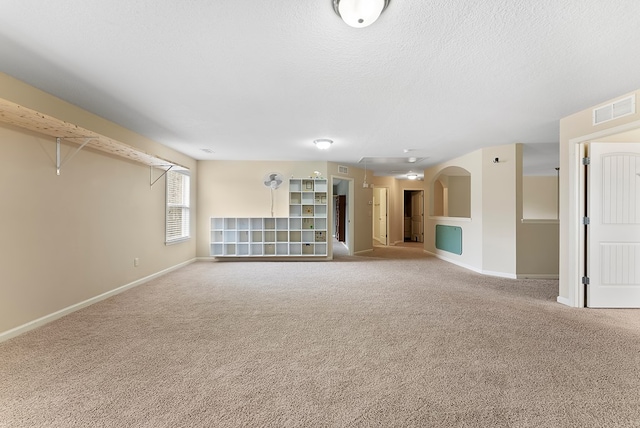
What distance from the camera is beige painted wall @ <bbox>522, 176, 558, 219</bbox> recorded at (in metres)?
9.59

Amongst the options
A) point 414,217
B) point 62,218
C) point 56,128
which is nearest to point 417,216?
point 414,217

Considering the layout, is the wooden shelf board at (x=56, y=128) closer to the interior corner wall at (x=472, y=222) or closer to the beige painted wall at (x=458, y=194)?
the interior corner wall at (x=472, y=222)

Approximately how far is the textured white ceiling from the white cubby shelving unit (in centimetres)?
322

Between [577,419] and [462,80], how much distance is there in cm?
266

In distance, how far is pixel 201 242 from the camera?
698 cm

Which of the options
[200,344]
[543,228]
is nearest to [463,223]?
[543,228]

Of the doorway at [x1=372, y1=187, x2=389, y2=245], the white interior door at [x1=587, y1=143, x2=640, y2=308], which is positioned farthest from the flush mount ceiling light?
the doorway at [x1=372, y1=187, x2=389, y2=245]

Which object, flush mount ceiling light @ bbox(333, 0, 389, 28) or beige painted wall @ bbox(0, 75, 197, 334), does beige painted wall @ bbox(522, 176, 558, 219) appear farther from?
beige painted wall @ bbox(0, 75, 197, 334)

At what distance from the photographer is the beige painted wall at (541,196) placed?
31.5ft

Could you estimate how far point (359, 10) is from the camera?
166 centimetres

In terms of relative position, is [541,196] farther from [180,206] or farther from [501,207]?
[180,206]

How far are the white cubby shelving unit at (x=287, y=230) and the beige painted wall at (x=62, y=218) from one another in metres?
2.16

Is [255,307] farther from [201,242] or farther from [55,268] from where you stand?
[201,242]

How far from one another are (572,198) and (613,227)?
1.87 ft
